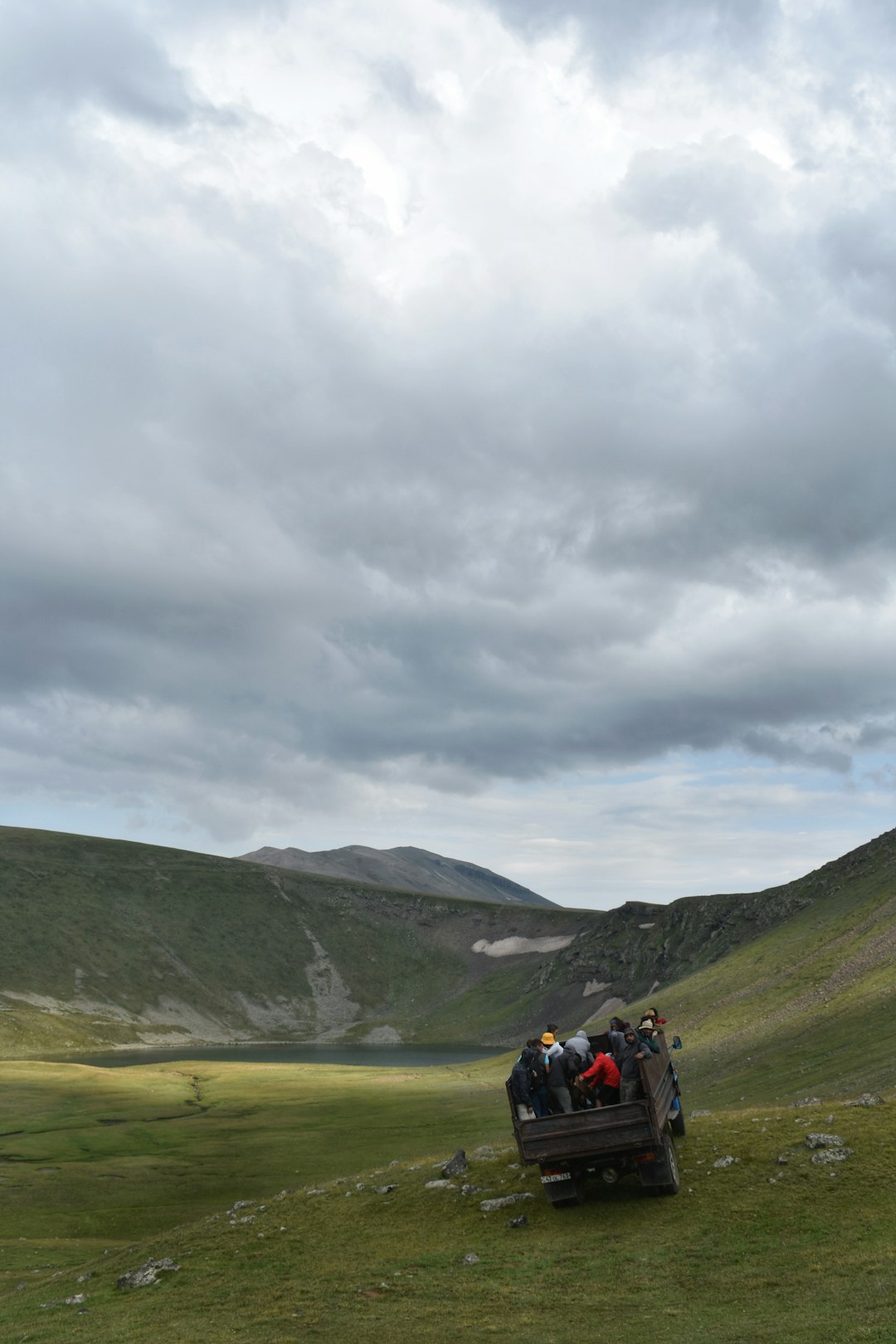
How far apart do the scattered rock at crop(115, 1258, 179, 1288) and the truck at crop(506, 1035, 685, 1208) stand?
395 inches

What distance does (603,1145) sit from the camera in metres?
22.1

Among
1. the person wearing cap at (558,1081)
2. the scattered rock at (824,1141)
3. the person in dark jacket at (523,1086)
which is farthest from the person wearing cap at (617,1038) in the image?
the scattered rock at (824,1141)

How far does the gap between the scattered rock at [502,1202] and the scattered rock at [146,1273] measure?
8086 millimetres

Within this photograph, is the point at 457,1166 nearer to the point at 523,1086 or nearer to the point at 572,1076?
the point at 523,1086

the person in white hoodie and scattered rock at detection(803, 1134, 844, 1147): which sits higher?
the person in white hoodie

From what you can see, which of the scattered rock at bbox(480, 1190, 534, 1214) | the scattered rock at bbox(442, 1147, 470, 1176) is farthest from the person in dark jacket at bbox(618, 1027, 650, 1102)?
the scattered rock at bbox(442, 1147, 470, 1176)

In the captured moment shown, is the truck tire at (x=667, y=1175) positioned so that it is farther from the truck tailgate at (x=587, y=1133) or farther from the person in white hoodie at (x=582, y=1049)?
the person in white hoodie at (x=582, y=1049)

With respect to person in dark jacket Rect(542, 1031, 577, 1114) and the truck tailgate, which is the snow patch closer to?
person in dark jacket Rect(542, 1031, 577, 1114)

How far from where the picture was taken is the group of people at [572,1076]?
23531 millimetres

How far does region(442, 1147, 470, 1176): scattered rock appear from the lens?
29.3 metres

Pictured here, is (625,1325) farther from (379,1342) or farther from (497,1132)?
(497,1132)

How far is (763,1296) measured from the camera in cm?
1681

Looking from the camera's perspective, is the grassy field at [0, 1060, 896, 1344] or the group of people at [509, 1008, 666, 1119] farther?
the group of people at [509, 1008, 666, 1119]

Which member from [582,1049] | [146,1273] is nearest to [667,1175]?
[582,1049]
